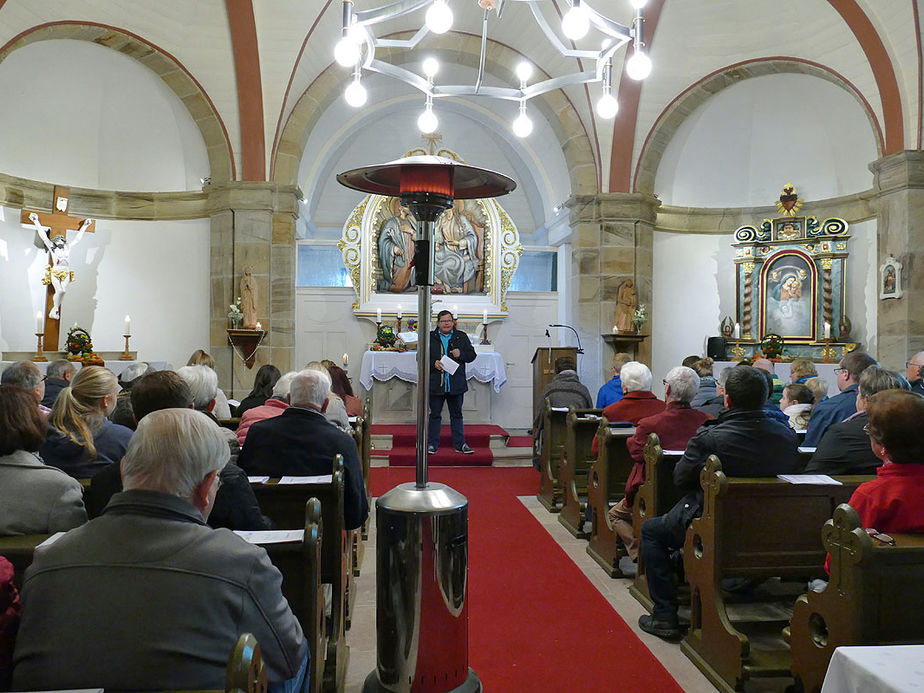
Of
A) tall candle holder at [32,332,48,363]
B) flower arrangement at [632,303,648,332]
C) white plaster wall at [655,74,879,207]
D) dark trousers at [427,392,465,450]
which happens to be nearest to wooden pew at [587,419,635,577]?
dark trousers at [427,392,465,450]

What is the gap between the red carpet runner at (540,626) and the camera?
3275mm

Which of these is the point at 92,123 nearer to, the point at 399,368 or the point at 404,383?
the point at 399,368

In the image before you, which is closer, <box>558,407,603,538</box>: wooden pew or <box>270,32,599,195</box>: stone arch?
<box>558,407,603,538</box>: wooden pew

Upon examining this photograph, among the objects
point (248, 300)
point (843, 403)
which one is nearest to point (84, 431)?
point (843, 403)

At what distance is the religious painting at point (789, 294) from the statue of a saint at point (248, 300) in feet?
26.1

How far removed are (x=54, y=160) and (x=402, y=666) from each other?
1002 centimetres

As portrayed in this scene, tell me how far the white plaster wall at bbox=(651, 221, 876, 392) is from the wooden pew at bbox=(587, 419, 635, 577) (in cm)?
684

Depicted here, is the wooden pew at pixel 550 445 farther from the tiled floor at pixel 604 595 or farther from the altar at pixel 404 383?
the altar at pixel 404 383

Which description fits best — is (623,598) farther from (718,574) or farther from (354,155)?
(354,155)

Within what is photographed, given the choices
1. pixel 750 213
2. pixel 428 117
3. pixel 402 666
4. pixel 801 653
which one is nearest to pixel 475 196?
pixel 402 666

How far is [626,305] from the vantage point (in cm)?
1084

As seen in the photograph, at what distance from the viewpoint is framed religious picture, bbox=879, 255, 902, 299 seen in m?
9.16

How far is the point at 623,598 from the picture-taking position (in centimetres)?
430

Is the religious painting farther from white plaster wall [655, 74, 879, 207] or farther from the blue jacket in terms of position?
the blue jacket
